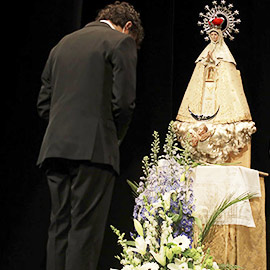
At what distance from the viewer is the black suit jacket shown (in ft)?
5.84

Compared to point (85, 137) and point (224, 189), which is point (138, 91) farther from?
point (85, 137)

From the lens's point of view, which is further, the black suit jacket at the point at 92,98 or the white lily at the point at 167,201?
the white lily at the point at 167,201

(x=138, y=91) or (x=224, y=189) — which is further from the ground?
(x=138, y=91)

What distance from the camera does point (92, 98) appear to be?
1811mm

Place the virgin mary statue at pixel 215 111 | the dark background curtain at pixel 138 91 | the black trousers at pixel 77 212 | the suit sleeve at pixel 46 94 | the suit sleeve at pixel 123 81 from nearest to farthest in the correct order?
the black trousers at pixel 77 212
the suit sleeve at pixel 123 81
the suit sleeve at pixel 46 94
the dark background curtain at pixel 138 91
the virgin mary statue at pixel 215 111

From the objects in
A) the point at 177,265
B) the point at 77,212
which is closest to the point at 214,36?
the point at 177,265

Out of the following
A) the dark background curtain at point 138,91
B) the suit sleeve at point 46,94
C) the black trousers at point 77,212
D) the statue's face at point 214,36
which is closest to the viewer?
the black trousers at point 77,212

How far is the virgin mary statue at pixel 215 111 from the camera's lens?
3.19 m

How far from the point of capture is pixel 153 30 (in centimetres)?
410

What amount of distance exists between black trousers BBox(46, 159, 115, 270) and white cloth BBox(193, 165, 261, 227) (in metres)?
1.18

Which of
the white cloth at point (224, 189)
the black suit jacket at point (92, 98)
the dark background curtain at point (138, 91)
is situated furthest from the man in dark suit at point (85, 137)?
the white cloth at point (224, 189)

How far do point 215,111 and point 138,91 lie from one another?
90cm

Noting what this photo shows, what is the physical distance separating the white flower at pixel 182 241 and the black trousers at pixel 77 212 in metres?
0.44

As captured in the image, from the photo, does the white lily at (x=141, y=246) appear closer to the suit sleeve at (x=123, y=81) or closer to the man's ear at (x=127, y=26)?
the suit sleeve at (x=123, y=81)
